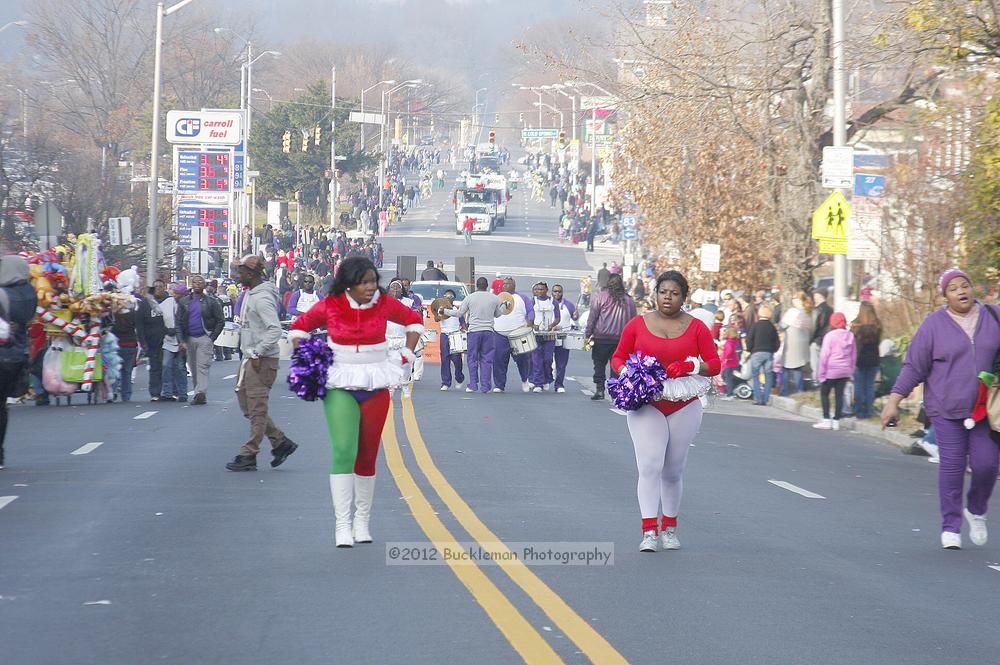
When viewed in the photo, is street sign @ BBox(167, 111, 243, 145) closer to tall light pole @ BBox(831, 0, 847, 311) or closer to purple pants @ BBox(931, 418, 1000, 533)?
tall light pole @ BBox(831, 0, 847, 311)

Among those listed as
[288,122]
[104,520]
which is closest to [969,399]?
[104,520]

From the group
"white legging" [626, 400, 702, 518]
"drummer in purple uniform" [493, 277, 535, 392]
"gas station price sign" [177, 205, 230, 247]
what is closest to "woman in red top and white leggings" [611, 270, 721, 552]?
"white legging" [626, 400, 702, 518]

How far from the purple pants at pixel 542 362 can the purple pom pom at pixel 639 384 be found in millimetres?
16832

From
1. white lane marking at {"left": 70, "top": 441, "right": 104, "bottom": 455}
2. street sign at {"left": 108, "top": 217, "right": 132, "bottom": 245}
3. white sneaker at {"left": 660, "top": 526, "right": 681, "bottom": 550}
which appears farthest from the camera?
street sign at {"left": 108, "top": 217, "right": 132, "bottom": 245}

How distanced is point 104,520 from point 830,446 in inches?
424

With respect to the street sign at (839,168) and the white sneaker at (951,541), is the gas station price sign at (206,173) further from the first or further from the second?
the white sneaker at (951,541)

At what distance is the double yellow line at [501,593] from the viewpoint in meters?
7.45

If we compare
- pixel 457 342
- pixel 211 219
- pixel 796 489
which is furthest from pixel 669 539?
pixel 211 219

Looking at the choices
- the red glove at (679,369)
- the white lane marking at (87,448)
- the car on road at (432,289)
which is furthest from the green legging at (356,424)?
the car on road at (432,289)

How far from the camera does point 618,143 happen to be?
4672 cm

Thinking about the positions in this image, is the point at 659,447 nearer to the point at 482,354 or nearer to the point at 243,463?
the point at 243,463

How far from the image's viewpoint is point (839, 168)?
25719 mm

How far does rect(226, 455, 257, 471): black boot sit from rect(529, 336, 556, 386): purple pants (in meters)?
12.6

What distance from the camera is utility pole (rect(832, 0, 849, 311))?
25.4m
